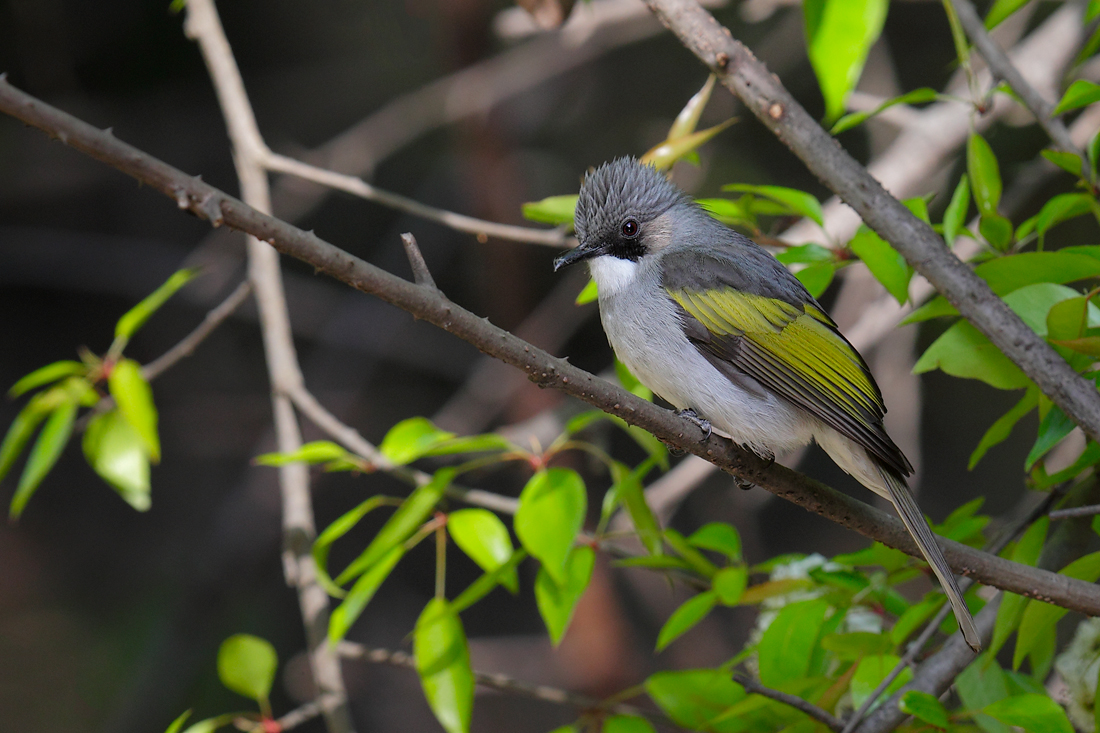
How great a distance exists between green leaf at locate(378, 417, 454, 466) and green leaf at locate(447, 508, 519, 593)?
0.59 ft

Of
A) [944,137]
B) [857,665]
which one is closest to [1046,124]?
[857,665]

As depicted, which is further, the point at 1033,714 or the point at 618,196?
the point at 618,196

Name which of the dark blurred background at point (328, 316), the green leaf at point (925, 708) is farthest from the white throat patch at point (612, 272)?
the dark blurred background at point (328, 316)

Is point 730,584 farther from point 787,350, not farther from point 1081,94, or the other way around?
point 1081,94

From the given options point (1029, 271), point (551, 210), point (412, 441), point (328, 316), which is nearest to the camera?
point (1029, 271)

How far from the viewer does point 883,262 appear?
6.74ft

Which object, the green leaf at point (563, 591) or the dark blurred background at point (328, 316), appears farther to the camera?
the dark blurred background at point (328, 316)

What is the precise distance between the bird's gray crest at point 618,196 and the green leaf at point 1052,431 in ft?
4.13

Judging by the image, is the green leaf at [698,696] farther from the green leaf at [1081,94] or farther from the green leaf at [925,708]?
the green leaf at [1081,94]

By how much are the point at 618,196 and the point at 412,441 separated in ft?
3.32

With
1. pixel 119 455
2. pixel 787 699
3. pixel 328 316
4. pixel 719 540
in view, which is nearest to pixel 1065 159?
pixel 719 540

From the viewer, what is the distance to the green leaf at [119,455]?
268cm

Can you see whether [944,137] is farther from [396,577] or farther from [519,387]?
[396,577]

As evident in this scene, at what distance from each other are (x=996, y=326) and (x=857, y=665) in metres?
0.76
